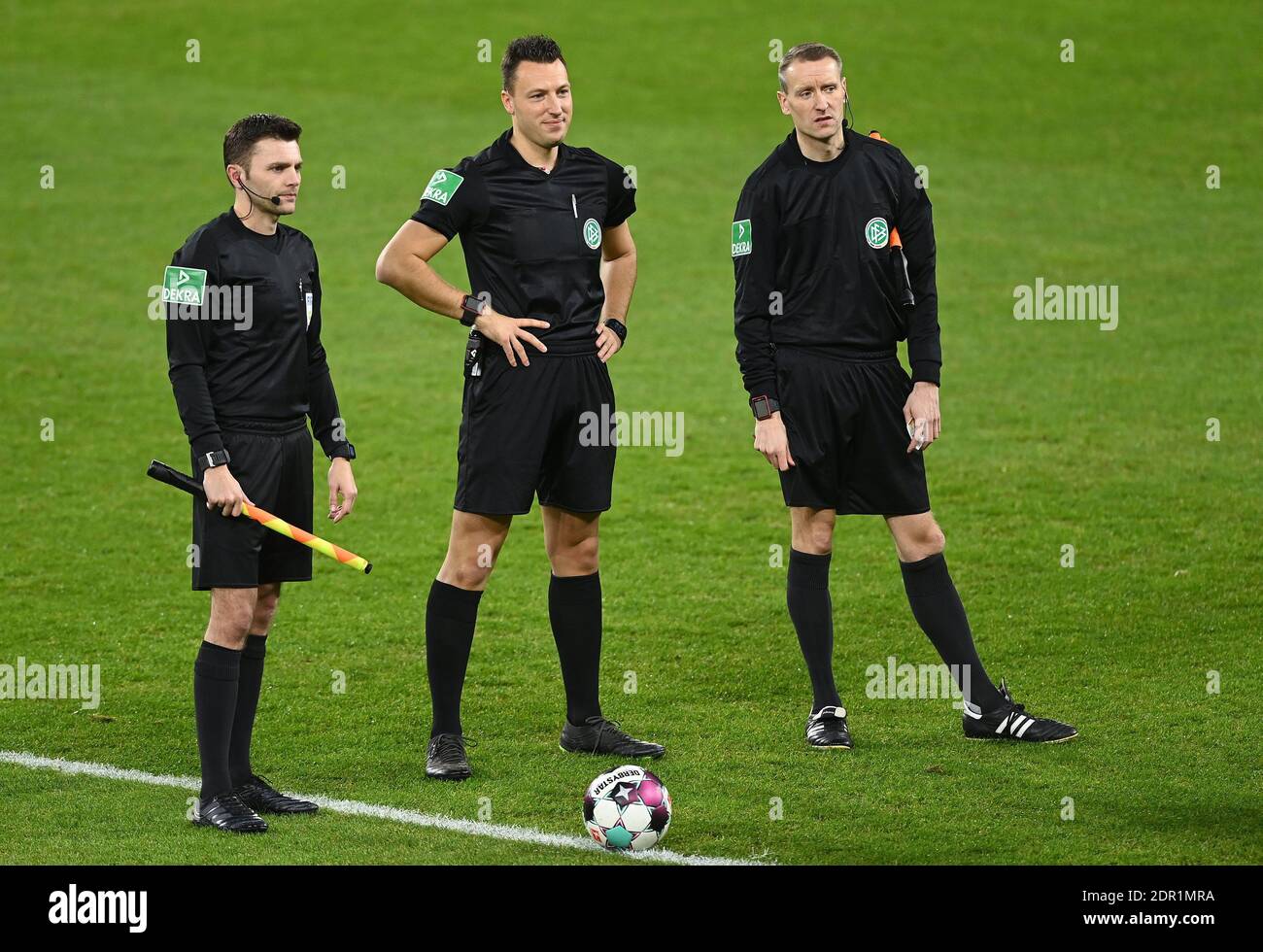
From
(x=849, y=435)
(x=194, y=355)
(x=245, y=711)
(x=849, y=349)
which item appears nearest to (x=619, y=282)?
(x=849, y=349)

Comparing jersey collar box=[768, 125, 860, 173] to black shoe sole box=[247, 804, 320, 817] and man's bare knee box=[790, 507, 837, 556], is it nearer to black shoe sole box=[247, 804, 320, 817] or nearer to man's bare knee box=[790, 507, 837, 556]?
man's bare knee box=[790, 507, 837, 556]

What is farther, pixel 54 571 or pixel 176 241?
pixel 176 241

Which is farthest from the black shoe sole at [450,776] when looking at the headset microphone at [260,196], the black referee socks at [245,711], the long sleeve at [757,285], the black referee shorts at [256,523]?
the headset microphone at [260,196]

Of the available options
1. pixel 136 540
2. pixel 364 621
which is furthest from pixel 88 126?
pixel 364 621

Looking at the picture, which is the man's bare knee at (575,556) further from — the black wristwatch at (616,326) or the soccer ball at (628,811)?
the soccer ball at (628,811)

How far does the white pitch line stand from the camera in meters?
5.04

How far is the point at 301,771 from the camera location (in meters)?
6.02

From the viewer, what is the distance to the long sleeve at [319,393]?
561 centimetres

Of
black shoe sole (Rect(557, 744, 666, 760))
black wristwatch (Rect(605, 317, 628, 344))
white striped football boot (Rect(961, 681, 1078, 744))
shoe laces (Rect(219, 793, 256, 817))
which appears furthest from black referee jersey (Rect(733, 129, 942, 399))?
shoe laces (Rect(219, 793, 256, 817))

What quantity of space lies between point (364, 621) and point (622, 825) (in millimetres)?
3296

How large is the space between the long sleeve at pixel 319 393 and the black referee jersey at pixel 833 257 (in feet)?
4.96

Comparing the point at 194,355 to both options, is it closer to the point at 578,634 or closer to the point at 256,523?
the point at 256,523

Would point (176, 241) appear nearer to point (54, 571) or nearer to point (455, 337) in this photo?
point (455, 337)

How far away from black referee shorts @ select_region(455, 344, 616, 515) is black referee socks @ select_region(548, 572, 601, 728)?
0.35m
